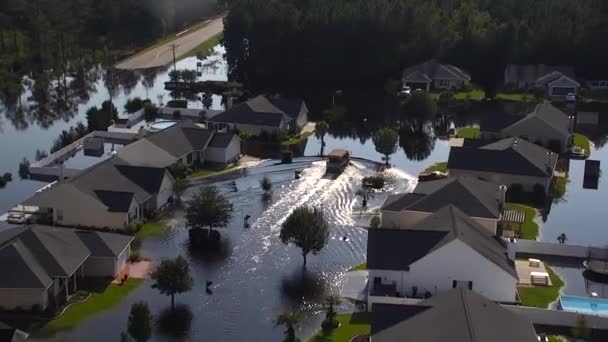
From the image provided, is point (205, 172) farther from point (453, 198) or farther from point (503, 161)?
point (503, 161)

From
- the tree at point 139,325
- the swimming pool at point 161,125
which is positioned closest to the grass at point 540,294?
the tree at point 139,325

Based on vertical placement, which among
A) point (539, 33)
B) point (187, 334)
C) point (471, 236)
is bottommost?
point (187, 334)

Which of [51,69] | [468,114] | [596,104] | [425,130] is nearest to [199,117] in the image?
[425,130]

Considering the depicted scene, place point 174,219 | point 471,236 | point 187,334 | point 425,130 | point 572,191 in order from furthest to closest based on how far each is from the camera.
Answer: point 425,130 < point 572,191 < point 174,219 < point 471,236 < point 187,334

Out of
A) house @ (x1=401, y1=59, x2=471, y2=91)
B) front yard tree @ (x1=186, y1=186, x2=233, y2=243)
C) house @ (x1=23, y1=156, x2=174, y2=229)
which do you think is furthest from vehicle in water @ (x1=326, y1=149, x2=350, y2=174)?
house @ (x1=401, y1=59, x2=471, y2=91)

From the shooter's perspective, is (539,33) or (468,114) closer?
(468,114)

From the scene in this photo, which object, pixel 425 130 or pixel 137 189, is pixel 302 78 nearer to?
pixel 425 130

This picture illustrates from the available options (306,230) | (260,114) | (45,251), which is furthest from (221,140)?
(45,251)
